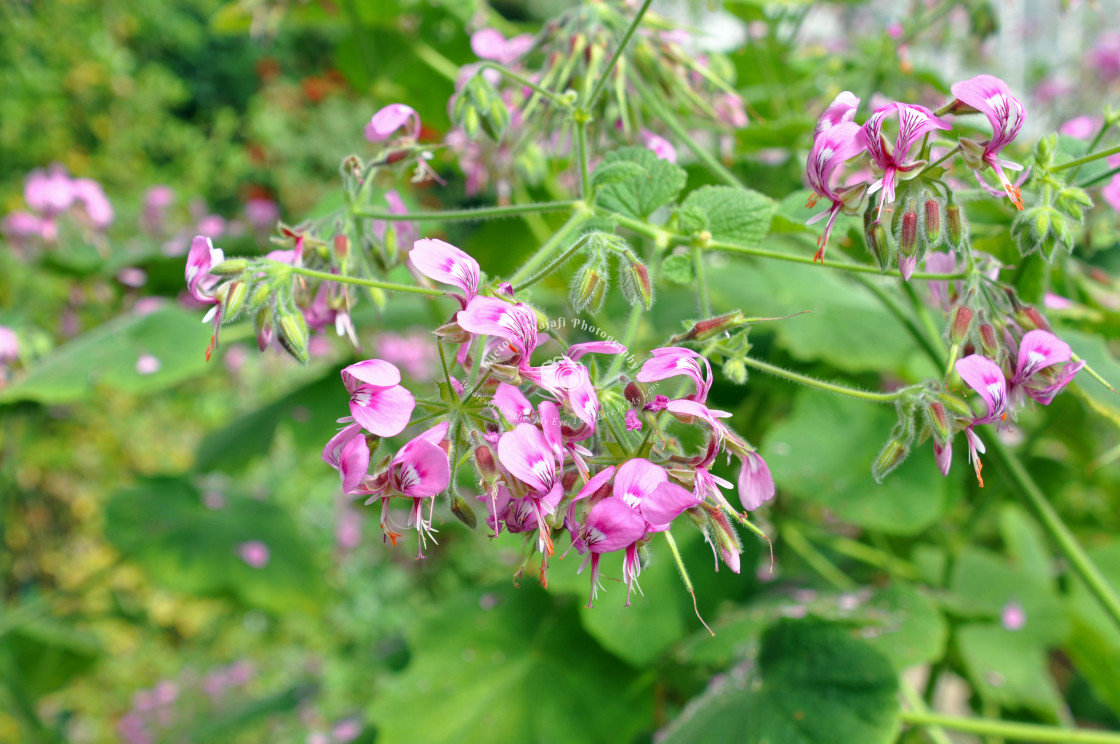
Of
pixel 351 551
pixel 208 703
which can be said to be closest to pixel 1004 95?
pixel 208 703

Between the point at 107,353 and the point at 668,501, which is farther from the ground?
the point at 668,501

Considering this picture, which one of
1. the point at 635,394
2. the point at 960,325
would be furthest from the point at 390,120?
the point at 960,325

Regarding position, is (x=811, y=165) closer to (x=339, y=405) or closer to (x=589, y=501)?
(x=589, y=501)

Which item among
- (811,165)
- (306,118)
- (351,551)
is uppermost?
(811,165)

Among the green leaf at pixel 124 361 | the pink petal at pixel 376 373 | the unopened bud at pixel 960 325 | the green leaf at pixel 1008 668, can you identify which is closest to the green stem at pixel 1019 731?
the green leaf at pixel 1008 668

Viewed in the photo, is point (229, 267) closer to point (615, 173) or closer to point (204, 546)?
point (615, 173)

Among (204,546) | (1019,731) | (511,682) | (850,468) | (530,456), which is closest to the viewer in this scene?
(530,456)

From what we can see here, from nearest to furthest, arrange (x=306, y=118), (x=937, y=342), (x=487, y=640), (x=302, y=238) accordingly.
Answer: (x=302, y=238)
(x=937, y=342)
(x=487, y=640)
(x=306, y=118)

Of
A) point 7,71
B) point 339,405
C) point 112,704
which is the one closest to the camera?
point 339,405
